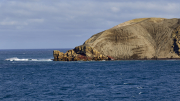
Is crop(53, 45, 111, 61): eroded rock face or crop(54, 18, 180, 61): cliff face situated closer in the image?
crop(53, 45, 111, 61): eroded rock face

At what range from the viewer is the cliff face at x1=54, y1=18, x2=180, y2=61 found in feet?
436

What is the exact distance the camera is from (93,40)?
14812 centimetres

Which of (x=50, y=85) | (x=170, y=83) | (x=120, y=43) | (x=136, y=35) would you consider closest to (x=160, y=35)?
(x=136, y=35)

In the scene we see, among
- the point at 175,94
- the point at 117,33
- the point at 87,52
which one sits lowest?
the point at 175,94

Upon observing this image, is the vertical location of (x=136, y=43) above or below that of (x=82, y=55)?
above

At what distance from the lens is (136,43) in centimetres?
14138

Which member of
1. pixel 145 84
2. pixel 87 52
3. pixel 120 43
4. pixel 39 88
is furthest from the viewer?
pixel 120 43

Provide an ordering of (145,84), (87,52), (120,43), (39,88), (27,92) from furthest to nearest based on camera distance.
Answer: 1. (120,43)
2. (87,52)
3. (145,84)
4. (39,88)
5. (27,92)

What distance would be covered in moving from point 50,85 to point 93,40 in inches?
3620

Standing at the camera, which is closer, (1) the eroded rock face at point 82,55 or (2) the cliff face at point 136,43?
(1) the eroded rock face at point 82,55

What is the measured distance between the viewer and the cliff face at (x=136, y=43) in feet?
436

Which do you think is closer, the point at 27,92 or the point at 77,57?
the point at 27,92

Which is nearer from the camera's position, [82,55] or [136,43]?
[82,55]

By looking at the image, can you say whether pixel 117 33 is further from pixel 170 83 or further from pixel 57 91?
pixel 57 91
